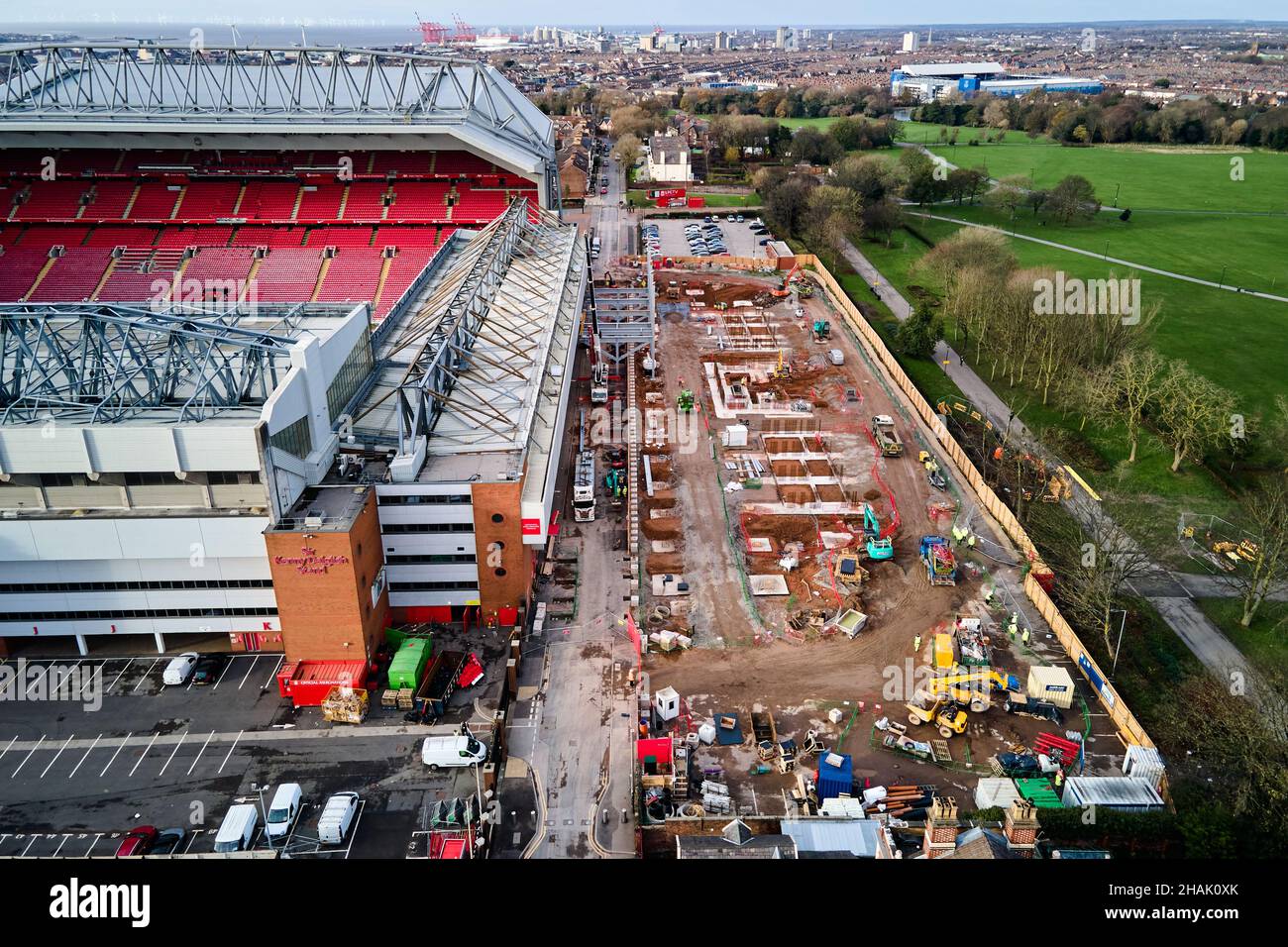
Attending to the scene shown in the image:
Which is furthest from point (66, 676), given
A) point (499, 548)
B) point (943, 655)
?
point (943, 655)

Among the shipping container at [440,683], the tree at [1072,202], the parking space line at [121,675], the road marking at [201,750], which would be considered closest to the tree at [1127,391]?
the shipping container at [440,683]

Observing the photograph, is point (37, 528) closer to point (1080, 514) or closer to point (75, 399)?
point (75, 399)

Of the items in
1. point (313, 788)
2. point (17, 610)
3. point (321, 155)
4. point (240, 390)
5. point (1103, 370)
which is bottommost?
point (313, 788)

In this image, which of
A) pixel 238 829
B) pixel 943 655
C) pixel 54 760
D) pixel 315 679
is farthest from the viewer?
pixel 943 655

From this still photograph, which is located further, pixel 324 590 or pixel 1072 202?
pixel 1072 202

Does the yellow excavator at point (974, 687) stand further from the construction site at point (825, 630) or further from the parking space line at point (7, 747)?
the parking space line at point (7, 747)

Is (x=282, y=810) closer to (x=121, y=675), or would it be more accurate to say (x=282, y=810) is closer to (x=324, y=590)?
(x=324, y=590)

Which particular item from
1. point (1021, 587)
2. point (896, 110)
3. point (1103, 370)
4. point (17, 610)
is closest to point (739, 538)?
point (1021, 587)
